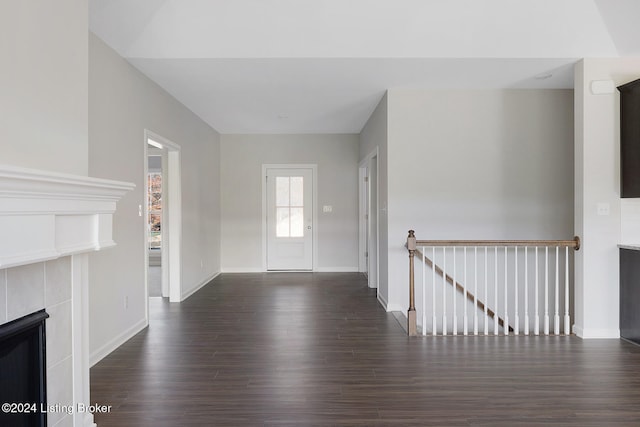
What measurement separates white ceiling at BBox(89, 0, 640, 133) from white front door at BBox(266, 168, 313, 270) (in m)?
3.58

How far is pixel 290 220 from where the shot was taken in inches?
299

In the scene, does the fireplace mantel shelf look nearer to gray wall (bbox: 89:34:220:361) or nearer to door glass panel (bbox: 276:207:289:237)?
gray wall (bbox: 89:34:220:361)

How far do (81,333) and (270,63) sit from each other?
2.71m

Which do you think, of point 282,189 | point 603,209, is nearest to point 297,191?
point 282,189

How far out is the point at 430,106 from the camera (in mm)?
4629

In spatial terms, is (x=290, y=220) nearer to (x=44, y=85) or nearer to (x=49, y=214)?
(x=44, y=85)

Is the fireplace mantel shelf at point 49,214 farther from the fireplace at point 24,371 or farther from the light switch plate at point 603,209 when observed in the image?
the light switch plate at point 603,209

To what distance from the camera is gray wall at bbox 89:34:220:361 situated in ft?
10.6

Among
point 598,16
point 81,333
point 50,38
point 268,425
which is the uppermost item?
point 598,16

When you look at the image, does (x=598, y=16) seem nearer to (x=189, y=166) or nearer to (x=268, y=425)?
(x=268, y=425)

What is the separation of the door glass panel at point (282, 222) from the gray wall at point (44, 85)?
5524 mm

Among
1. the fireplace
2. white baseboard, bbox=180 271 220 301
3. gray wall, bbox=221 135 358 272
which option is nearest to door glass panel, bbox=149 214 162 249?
gray wall, bbox=221 135 358 272

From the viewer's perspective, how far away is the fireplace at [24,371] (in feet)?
5.25

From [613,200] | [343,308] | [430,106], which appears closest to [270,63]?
[430,106]
